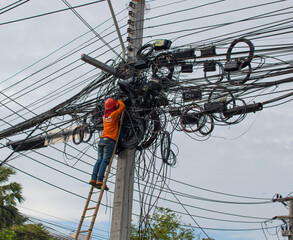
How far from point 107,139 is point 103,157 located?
0.35m

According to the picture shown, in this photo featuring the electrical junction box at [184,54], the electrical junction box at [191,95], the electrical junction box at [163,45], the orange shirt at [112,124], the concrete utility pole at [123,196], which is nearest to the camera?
the concrete utility pole at [123,196]

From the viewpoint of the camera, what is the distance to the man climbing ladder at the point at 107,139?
8.43m

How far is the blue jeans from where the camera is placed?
8440 mm

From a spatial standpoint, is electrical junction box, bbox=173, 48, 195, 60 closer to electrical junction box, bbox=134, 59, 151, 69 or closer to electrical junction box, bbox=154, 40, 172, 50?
electrical junction box, bbox=154, 40, 172, 50

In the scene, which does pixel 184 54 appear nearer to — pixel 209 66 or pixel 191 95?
pixel 209 66

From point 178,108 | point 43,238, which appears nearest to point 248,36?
point 178,108

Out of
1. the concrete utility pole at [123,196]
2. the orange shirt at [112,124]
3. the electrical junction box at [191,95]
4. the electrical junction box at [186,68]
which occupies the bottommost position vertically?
the concrete utility pole at [123,196]

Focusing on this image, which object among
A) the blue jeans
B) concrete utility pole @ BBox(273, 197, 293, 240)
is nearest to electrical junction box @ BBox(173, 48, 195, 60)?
the blue jeans

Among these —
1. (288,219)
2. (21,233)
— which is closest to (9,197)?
(21,233)

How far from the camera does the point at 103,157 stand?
8.62 metres

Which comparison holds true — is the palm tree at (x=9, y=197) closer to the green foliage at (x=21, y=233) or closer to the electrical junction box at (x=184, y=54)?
the green foliage at (x=21, y=233)

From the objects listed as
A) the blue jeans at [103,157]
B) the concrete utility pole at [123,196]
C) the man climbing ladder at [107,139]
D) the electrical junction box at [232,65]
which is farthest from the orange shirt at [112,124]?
the electrical junction box at [232,65]

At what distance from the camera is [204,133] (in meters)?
8.35

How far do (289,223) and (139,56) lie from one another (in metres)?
9.93
